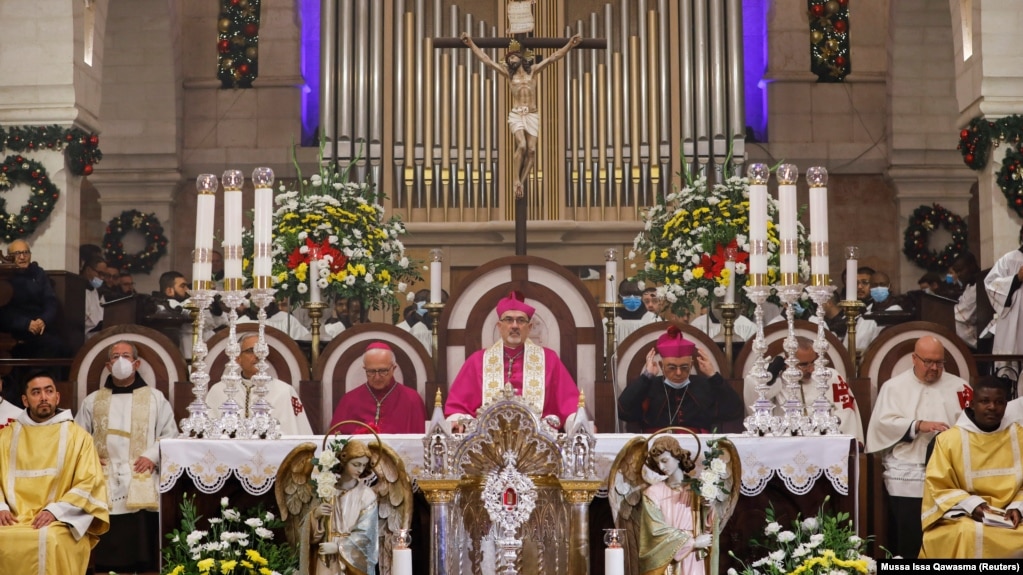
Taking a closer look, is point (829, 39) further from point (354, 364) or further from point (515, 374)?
point (515, 374)

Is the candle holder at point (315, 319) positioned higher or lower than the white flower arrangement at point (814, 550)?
higher

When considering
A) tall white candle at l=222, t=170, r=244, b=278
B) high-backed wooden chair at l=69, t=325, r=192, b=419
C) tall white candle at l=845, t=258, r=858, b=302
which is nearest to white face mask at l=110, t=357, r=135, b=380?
high-backed wooden chair at l=69, t=325, r=192, b=419

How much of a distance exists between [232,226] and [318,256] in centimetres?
301

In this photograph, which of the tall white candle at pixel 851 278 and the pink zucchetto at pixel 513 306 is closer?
the pink zucchetto at pixel 513 306

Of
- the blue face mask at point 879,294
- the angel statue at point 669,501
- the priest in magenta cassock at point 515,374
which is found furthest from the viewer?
the blue face mask at point 879,294

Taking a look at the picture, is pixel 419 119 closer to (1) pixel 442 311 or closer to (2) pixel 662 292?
(2) pixel 662 292

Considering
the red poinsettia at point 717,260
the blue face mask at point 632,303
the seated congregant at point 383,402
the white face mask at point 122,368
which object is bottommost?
the seated congregant at point 383,402

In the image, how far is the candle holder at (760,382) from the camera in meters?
7.48

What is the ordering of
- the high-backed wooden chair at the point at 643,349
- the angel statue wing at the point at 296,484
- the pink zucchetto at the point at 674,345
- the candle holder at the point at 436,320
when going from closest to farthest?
the angel statue wing at the point at 296,484 < the pink zucchetto at the point at 674,345 < the candle holder at the point at 436,320 < the high-backed wooden chair at the point at 643,349

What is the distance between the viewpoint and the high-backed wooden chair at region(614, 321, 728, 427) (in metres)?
9.70

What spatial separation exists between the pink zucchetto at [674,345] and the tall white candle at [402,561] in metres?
2.71

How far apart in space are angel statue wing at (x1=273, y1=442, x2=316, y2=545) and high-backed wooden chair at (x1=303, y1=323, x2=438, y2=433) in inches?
101

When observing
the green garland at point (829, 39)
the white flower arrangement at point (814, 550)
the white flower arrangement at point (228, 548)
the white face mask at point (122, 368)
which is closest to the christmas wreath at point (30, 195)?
the white face mask at point (122, 368)

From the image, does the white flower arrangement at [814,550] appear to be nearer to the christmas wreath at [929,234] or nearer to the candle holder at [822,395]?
the candle holder at [822,395]
